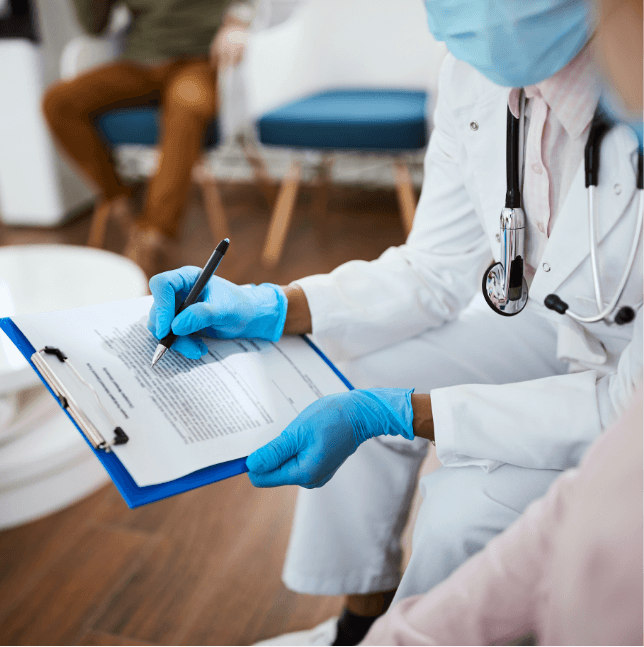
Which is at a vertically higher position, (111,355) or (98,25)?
(98,25)

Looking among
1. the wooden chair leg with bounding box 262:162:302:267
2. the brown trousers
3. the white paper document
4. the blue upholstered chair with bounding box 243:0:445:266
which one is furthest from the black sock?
the brown trousers

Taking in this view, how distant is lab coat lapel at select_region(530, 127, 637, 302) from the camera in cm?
63

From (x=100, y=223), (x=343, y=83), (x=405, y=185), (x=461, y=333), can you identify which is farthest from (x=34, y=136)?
(x=461, y=333)

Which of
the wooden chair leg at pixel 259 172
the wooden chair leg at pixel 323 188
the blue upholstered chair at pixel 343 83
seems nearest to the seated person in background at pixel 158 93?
the blue upholstered chair at pixel 343 83

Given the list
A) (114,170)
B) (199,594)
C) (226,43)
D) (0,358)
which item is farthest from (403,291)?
(114,170)

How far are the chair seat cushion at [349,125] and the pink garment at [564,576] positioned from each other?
1608 millimetres

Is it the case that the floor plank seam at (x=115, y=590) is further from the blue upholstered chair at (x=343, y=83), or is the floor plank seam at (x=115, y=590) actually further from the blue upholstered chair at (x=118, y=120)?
the blue upholstered chair at (x=118, y=120)

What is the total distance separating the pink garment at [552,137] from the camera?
621 mm

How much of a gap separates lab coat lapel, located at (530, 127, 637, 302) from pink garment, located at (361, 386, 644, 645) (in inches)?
12.4

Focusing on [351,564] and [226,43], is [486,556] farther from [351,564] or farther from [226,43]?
[226,43]

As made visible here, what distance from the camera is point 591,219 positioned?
645 mm

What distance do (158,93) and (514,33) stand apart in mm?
1930

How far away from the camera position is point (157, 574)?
1025 mm

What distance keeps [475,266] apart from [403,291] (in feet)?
0.40
